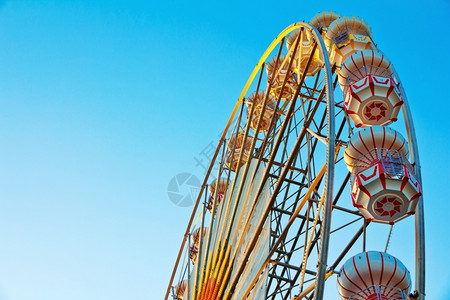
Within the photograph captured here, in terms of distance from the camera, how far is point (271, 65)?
16.7 m

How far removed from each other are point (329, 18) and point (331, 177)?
773 centimetres

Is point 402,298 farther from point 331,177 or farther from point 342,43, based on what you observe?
point 342,43

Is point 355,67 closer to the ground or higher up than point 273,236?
higher up

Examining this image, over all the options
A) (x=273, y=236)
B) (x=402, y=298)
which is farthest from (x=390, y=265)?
(x=273, y=236)

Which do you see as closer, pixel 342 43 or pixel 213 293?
pixel 213 293

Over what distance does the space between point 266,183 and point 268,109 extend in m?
5.55

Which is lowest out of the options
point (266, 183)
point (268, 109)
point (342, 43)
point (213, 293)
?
point (213, 293)

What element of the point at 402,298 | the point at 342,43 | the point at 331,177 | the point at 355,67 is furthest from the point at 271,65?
the point at 402,298

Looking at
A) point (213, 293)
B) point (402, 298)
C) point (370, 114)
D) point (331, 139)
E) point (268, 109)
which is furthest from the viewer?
point (268, 109)

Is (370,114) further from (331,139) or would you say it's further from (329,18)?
(329,18)

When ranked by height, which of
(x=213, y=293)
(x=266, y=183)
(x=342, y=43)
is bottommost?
(x=213, y=293)

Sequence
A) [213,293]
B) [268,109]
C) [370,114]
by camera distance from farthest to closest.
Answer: [268,109] → [213,293] → [370,114]

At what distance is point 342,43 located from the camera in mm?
13391

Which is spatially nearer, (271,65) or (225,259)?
(225,259)
